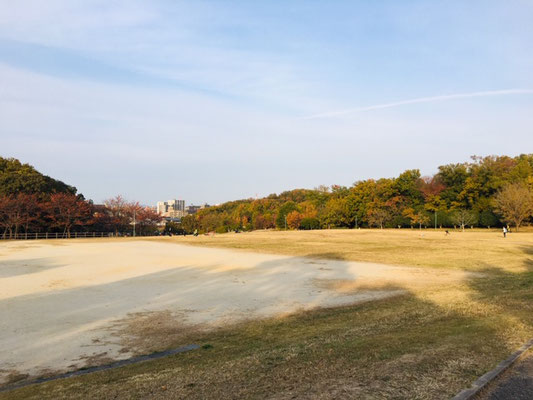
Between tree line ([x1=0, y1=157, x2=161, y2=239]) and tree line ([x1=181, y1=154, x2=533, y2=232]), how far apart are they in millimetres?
36065

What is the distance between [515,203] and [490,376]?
191 ft

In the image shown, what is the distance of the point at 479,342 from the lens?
6.28m

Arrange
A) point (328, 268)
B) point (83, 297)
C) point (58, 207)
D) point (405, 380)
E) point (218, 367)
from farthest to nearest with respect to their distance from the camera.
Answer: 1. point (58, 207)
2. point (328, 268)
3. point (83, 297)
4. point (218, 367)
5. point (405, 380)

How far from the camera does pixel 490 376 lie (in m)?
4.78

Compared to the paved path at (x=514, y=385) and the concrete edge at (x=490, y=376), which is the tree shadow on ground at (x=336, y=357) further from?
the paved path at (x=514, y=385)

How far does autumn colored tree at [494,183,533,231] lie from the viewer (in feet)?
174

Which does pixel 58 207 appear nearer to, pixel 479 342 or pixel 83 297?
pixel 83 297

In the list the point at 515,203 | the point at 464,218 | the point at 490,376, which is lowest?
the point at 490,376

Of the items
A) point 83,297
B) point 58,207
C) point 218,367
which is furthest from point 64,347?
point 58,207

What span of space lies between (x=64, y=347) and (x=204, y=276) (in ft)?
32.3

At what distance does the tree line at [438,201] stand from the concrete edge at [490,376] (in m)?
56.7

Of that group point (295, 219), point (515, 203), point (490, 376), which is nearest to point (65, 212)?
point (295, 219)

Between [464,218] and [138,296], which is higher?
[464,218]

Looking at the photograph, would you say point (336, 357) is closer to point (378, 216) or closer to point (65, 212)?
point (65, 212)
